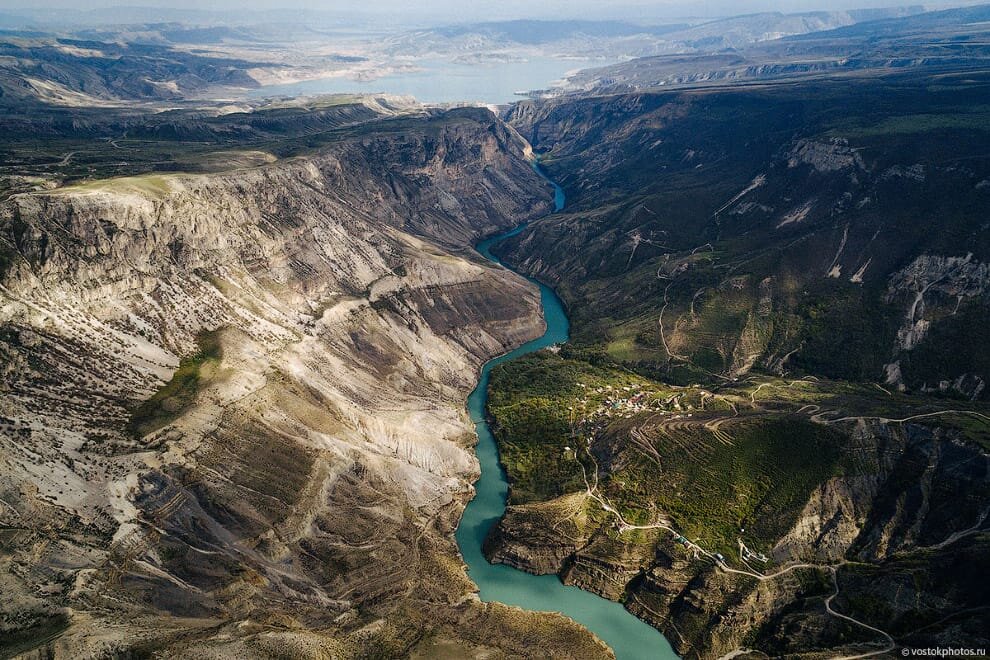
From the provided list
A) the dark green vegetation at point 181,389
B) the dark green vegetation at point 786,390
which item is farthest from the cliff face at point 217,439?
the dark green vegetation at point 786,390

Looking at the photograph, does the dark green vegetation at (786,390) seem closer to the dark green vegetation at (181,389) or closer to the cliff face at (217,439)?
the cliff face at (217,439)

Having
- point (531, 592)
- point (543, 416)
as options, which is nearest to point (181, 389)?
point (531, 592)

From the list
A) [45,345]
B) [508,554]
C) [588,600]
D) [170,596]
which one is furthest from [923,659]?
[45,345]

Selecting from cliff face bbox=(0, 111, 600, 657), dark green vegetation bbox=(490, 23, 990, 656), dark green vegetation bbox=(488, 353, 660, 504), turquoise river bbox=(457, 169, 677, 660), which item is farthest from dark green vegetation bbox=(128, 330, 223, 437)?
dark green vegetation bbox=(488, 353, 660, 504)

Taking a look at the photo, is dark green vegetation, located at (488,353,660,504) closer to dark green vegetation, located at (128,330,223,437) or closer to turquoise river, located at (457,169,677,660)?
turquoise river, located at (457,169,677,660)

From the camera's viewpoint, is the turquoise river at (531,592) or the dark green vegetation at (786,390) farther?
the dark green vegetation at (786,390)

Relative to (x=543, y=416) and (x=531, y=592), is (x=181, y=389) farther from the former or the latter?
(x=543, y=416)
